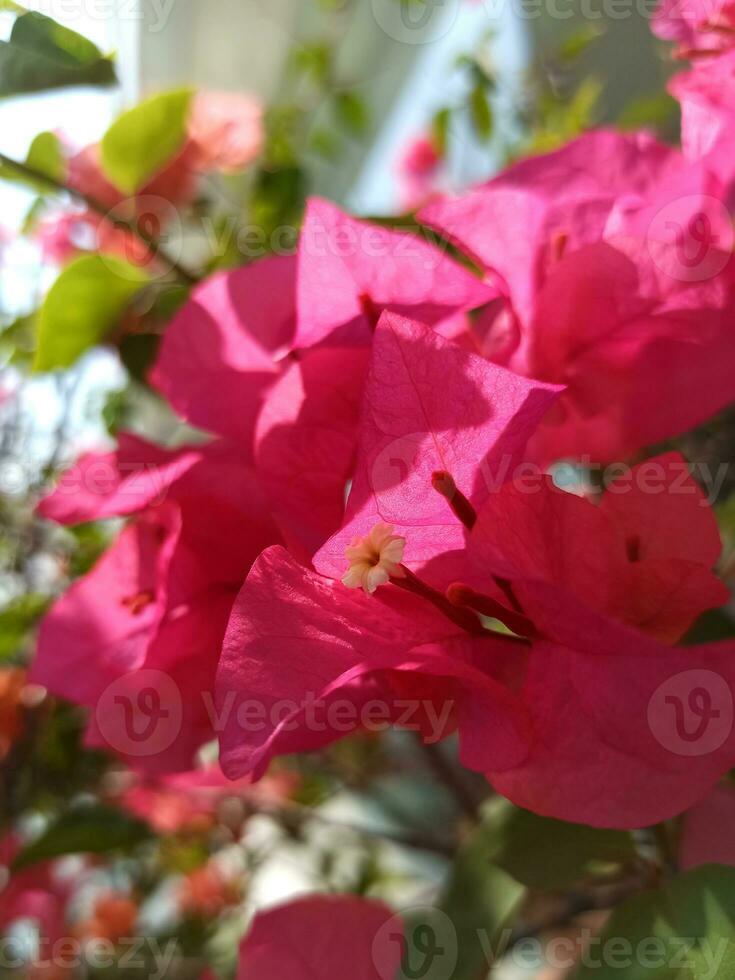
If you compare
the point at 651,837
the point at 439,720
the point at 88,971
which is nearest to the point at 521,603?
the point at 439,720

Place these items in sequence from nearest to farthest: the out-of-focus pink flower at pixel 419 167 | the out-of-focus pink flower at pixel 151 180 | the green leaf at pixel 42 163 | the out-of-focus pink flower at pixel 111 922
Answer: the green leaf at pixel 42 163
the out-of-focus pink flower at pixel 151 180
the out-of-focus pink flower at pixel 111 922
the out-of-focus pink flower at pixel 419 167

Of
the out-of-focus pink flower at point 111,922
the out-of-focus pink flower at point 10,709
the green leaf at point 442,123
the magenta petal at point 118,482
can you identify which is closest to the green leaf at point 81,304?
the magenta petal at point 118,482

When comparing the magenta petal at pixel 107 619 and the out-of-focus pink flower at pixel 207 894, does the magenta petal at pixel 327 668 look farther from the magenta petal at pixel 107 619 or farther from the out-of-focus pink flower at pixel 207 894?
the out-of-focus pink flower at pixel 207 894

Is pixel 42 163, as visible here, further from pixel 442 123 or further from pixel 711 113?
pixel 442 123

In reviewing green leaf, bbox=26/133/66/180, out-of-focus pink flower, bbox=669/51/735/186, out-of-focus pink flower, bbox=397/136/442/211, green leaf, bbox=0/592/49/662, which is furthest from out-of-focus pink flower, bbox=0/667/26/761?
out-of-focus pink flower, bbox=397/136/442/211

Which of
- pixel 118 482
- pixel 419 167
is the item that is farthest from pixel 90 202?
pixel 419 167

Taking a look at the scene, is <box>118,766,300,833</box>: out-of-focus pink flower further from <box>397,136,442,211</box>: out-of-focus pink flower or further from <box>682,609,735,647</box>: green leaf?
<box>397,136,442,211</box>: out-of-focus pink flower
